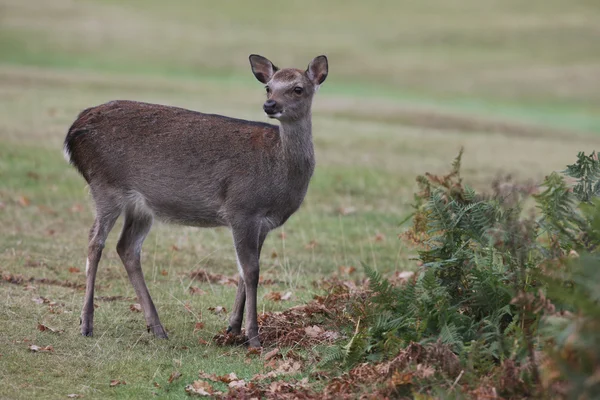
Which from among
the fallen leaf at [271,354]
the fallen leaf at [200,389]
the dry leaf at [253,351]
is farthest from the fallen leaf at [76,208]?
the fallen leaf at [200,389]

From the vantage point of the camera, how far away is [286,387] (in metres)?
6.82

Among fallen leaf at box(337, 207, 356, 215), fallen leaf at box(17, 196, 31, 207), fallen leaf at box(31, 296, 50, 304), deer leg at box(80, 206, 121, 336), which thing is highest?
deer leg at box(80, 206, 121, 336)

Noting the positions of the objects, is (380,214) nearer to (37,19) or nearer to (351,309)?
(351,309)

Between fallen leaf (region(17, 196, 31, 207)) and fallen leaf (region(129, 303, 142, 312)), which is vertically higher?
fallen leaf (region(17, 196, 31, 207))

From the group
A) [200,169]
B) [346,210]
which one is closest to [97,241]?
[200,169]

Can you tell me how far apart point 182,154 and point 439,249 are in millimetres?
2672

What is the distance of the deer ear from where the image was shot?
9.03 meters

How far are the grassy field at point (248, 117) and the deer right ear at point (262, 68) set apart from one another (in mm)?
2356

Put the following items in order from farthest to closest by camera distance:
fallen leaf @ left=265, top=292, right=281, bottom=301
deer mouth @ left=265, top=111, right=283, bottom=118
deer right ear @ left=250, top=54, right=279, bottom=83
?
1. fallen leaf @ left=265, top=292, right=281, bottom=301
2. deer right ear @ left=250, top=54, right=279, bottom=83
3. deer mouth @ left=265, top=111, right=283, bottom=118

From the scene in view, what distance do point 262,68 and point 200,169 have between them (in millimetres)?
1228

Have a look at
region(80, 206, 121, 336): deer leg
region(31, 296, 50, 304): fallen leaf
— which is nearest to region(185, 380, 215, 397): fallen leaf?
region(80, 206, 121, 336): deer leg

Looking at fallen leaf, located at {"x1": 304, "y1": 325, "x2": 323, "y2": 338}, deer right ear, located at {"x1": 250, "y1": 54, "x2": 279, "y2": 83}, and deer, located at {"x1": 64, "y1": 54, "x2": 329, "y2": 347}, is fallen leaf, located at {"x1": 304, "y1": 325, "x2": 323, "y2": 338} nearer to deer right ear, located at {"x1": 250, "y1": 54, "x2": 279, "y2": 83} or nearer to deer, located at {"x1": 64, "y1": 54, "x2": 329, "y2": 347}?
deer, located at {"x1": 64, "y1": 54, "x2": 329, "y2": 347}

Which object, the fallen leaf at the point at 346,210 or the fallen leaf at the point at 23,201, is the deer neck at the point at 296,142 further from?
the fallen leaf at the point at 23,201

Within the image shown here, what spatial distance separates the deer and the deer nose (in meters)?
0.06
